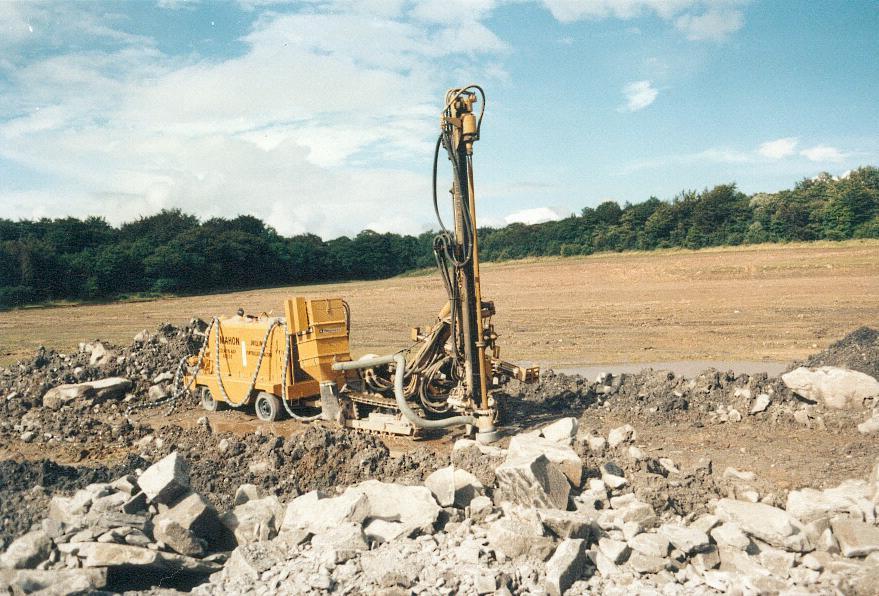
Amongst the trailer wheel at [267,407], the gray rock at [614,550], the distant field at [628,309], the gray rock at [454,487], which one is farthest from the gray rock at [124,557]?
the distant field at [628,309]

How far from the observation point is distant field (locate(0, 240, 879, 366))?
54.0ft

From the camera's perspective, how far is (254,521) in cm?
598

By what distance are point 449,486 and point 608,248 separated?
1630 inches

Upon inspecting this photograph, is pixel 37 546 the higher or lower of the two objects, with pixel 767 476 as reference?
higher

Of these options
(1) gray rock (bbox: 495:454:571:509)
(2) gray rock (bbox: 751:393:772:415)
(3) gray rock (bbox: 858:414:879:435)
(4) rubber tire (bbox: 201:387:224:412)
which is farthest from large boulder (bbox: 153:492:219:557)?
(3) gray rock (bbox: 858:414:879:435)

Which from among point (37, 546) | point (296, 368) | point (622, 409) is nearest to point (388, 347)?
point (296, 368)

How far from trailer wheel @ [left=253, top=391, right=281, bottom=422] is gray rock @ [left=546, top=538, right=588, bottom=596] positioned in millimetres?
6326

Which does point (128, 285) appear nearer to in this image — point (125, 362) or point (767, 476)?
point (125, 362)

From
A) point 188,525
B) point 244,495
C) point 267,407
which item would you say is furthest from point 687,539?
point 267,407

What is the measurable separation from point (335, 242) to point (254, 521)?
190 ft

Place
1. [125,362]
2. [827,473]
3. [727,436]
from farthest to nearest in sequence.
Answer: [125,362], [727,436], [827,473]

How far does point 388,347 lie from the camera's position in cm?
1834

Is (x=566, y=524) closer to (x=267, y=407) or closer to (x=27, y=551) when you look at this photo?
(x=27, y=551)

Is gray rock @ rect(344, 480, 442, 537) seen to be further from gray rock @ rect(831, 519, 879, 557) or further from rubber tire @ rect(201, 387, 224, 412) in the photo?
rubber tire @ rect(201, 387, 224, 412)
